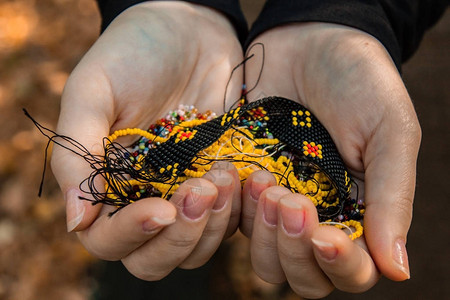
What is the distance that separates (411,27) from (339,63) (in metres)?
0.49

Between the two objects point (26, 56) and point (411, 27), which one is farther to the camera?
point (26, 56)

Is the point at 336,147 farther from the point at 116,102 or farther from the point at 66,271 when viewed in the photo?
the point at 66,271

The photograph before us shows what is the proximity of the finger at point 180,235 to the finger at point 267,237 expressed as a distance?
0.11 metres

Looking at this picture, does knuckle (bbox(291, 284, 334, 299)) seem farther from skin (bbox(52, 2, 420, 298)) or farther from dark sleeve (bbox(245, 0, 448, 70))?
dark sleeve (bbox(245, 0, 448, 70))

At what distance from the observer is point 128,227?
0.81 m

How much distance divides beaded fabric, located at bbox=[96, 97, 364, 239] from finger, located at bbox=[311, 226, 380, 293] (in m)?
0.08

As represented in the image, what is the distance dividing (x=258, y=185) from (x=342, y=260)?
0.73 feet

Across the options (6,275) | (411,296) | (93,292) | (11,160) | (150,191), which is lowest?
(411,296)

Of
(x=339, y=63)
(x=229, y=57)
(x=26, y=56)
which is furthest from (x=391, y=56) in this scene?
(x=26, y=56)

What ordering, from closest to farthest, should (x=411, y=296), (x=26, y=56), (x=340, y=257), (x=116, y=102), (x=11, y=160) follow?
(x=340, y=257) → (x=116, y=102) → (x=411, y=296) → (x=11, y=160) → (x=26, y=56)

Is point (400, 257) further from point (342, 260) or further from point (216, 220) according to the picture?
point (216, 220)

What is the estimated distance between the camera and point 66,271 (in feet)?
5.05

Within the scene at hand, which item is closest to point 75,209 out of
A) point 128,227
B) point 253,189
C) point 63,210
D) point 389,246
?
point 128,227

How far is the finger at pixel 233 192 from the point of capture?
0.90 metres
